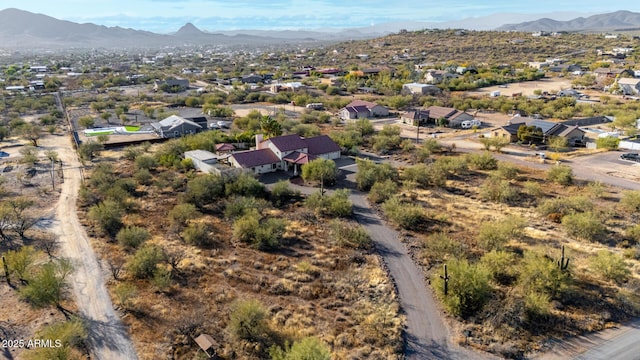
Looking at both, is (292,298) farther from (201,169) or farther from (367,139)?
(367,139)

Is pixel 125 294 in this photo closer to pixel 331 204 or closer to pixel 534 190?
pixel 331 204

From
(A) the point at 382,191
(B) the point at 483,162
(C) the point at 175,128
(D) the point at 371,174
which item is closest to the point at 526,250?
(A) the point at 382,191

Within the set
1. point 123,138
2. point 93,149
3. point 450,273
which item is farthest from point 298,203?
point 123,138

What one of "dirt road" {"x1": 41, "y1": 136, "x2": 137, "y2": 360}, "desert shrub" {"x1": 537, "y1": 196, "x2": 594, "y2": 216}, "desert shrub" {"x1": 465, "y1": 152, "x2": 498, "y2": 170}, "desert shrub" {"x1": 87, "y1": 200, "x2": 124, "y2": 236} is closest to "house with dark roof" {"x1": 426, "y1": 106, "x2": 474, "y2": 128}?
"desert shrub" {"x1": 465, "y1": 152, "x2": 498, "y2": 170}

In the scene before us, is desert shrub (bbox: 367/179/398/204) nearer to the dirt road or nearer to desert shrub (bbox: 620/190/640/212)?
desert shrub (bbox: 620/190/640/212)

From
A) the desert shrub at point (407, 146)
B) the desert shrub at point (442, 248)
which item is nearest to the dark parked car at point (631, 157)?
the desert shrub at point (407, 146)
